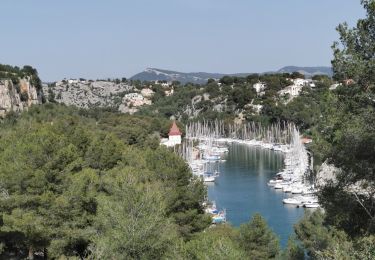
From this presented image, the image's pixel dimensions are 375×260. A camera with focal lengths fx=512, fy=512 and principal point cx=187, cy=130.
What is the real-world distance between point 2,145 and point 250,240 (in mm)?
9940

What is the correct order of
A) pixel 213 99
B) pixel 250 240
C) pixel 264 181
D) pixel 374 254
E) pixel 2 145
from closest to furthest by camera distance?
1. pixel 374 254
2. pixel 250 240
3. pixel 2 145
4. pixel 264 181
5. pixel 213 99

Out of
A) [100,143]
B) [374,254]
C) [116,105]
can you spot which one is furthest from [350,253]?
[116,105]

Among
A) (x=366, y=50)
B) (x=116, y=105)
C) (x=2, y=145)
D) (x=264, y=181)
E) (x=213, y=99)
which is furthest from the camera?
(x=116, y=105)

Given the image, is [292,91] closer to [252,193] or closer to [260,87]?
[260,87]

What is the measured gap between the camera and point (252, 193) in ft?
123

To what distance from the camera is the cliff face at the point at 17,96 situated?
4322cm

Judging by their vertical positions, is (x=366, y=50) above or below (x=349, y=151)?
above

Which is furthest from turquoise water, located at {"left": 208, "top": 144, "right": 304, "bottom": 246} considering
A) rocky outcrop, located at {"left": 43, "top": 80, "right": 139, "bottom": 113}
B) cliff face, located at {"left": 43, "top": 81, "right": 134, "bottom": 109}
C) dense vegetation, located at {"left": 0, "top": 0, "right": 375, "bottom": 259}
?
cliff face, located at {"left": 43, "top": 81, "right": 134, "bottom": 109}

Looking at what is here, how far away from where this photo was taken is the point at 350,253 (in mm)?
6531

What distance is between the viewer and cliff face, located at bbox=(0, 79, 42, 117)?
4322 cm

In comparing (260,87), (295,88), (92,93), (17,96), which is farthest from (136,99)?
(17,96)

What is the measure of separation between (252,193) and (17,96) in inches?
932

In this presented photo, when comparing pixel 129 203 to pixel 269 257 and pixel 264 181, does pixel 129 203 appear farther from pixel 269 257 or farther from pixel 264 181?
pixel 264 181

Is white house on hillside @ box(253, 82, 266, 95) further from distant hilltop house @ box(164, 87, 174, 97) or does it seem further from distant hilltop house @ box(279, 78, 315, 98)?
distant hilltop house @ box(164, 87, 174, 97)
